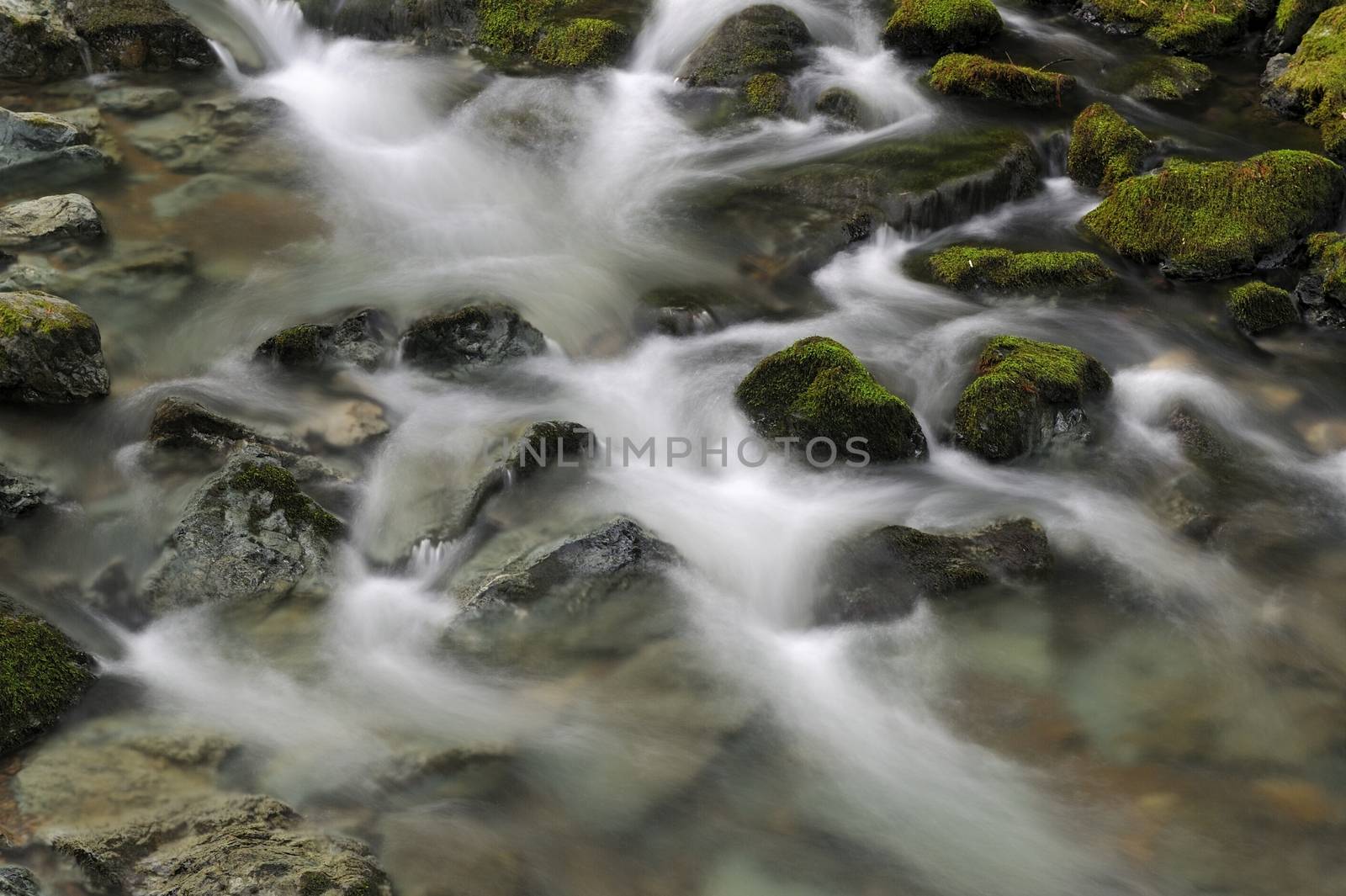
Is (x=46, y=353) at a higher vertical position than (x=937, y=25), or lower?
lower

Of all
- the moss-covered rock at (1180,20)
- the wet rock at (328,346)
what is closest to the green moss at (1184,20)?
the moss-covered rock at (1180,20)

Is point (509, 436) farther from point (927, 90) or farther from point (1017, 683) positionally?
point (927, 90)

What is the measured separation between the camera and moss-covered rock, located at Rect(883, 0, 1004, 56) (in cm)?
1253

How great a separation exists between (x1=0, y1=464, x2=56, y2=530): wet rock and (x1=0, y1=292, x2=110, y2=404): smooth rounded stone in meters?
0.73

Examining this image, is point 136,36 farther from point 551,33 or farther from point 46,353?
point 46,353

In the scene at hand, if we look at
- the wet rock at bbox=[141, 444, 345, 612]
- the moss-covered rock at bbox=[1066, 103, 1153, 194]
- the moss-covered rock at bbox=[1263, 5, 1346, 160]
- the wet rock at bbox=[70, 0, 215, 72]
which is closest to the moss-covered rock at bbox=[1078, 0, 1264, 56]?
the moss-covered rock at bbox=[1263, 5, 1346, 160]

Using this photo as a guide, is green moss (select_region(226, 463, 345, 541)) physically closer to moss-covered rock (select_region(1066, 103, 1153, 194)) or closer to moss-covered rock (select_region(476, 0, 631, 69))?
moss-covered rock (select_region(476, 0, 631, 69))

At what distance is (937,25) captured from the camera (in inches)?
493

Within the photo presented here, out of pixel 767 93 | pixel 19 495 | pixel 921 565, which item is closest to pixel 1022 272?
pixel 921 565

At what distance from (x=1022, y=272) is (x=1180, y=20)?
20.3 ft

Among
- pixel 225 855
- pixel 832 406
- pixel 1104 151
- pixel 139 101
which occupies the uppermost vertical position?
pixel 139 101

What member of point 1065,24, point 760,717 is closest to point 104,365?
point 760,717

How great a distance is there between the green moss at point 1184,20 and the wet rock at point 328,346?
10319 mm

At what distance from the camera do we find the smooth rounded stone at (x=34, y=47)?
38.1 feet
